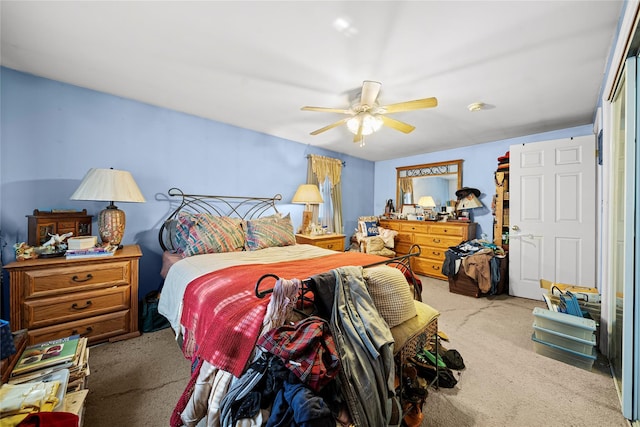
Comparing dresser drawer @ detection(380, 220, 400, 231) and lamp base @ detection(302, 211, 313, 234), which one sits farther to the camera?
dresser drawer @ detection(380, 220, 400, 231)

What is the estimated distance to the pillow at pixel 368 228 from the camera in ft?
15.9

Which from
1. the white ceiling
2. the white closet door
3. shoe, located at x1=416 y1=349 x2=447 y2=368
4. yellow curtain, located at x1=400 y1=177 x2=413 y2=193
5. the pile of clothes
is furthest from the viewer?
yellow curtain, located at x1=400 y1=177 x2=413 y2=193

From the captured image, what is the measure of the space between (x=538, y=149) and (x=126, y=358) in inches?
202

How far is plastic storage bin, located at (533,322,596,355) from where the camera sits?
6.46ft

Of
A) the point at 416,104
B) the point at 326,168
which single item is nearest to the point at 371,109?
the point at 416,104

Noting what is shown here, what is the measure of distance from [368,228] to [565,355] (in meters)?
3.14

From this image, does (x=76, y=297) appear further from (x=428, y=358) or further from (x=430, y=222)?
(x=430, y=222)

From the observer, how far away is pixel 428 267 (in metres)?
4.49

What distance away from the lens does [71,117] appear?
97.1 inches

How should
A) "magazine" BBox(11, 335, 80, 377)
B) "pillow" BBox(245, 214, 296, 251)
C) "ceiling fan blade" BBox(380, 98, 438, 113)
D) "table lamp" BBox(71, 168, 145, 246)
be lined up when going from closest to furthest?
1. "magazine" BBox(11, 335, 80, 377)
2. "ceiling fan blade" BBox(380, 98, 438, 113)
3. "table lamp" BBox(71, 168, 145, 246)
4. "pillow" BBox(245, 214, 296, 251)

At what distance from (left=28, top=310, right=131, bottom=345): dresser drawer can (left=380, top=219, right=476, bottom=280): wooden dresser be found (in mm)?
4275

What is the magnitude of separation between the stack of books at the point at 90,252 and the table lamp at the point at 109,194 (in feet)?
0.65

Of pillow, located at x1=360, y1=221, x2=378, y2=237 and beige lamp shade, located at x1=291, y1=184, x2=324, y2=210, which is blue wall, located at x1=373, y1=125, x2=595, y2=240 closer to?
pillow, located at x1=360, y1=221, x2=378, y2=237

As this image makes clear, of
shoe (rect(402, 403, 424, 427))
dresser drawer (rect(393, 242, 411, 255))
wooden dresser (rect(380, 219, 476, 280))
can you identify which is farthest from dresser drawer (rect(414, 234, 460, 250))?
shoe (rect(402, 403, 424, 427))
